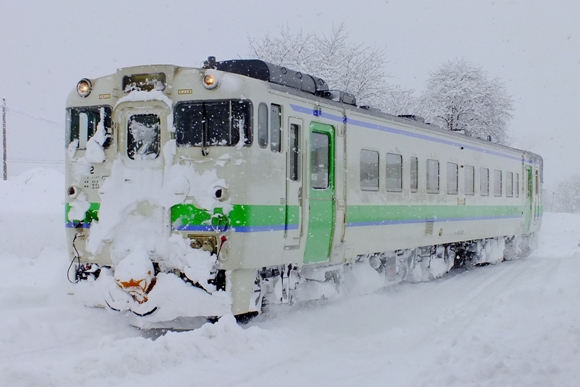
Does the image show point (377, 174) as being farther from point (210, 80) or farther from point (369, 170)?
point (210, 80)

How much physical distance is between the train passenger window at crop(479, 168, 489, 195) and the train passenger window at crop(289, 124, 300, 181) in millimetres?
8225

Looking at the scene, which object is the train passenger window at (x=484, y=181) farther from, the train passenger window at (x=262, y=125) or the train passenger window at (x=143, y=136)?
the train passenger window at (x=143, y=136)

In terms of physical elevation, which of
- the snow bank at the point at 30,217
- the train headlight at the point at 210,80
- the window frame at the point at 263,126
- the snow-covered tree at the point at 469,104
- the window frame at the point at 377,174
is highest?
the snow-covered tree at the point at 469,104

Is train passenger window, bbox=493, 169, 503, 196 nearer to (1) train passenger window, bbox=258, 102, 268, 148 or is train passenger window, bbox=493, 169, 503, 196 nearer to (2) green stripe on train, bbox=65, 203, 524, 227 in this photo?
(2) green stripe on train, bbox=65, 203, 524, 227

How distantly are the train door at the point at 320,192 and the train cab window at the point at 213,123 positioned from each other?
1.39 m

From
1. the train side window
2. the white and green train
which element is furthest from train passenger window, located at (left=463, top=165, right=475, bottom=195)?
the train side window

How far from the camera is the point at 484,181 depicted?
615 inches

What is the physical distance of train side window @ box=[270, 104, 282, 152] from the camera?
7945 mm

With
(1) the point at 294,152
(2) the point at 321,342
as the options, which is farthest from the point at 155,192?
(2) the point at 321,342

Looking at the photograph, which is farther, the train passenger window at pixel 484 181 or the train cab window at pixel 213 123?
the train passenger window at pixel 484 181

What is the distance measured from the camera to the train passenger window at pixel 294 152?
838cm

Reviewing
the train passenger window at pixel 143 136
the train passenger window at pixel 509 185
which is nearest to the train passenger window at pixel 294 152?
the train passenger window at pixel 143 136

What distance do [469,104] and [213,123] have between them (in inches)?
1428

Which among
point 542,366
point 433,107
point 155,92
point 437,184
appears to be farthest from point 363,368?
point 433,107
